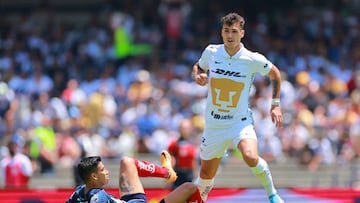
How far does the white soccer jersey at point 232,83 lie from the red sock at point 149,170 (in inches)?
39.2

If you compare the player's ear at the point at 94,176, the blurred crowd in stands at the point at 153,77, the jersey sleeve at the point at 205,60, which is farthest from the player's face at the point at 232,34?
the blurred crowd in stands at the point at 153,77

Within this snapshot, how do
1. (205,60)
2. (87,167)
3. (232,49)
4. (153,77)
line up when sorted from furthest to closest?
(153,77) < (205,60) < (232,49) < (87,167)

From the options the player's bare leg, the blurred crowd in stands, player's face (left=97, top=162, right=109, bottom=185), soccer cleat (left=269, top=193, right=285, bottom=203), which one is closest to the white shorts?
the player's bare leg

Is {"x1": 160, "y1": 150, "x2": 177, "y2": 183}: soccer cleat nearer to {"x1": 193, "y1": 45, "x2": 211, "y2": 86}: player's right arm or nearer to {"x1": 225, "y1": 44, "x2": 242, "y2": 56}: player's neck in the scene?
{"x1": 193, "y1": 45, "x2": 211, "y2": 86}: player's right arm

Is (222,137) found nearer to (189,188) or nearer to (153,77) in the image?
(189,188)

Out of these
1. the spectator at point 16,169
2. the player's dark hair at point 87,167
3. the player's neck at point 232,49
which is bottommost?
the spectator at point 16,169

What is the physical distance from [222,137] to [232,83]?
638 millimetres

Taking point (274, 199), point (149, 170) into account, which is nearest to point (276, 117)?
point (274, 199)

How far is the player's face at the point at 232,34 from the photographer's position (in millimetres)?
12484

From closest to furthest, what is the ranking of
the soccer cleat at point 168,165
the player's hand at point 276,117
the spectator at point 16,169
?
the soccer cleat at point 168,165, the player's hand at point 276,117, the spectator at point 16,169

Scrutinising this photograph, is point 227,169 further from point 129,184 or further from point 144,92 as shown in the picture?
point 129,184

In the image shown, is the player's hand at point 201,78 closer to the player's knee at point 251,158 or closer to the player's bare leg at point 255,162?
the player's bare leg at point 255,162

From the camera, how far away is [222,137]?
1279 cm

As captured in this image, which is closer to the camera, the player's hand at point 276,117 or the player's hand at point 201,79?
the player's hand at point 276,117
